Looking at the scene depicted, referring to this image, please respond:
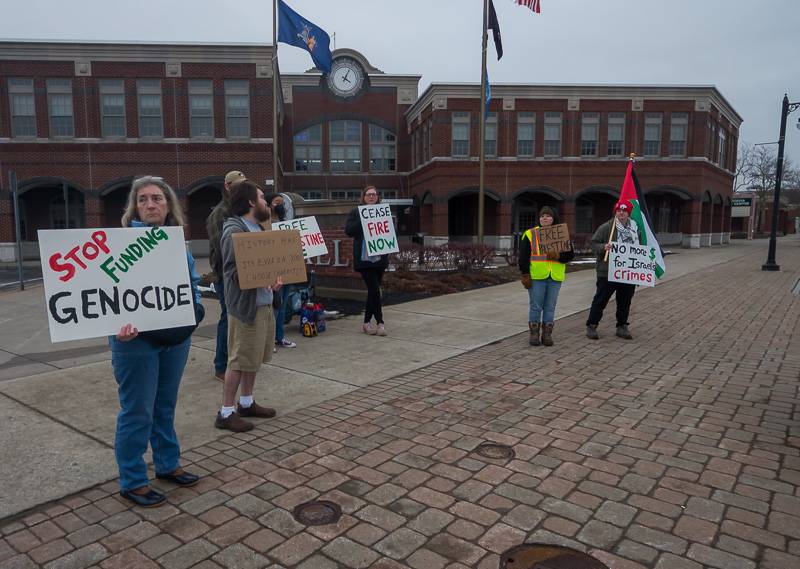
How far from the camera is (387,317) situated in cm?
954

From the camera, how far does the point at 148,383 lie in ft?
10.6

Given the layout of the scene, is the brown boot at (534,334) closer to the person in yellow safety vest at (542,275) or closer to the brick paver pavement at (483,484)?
the person in yellow safety vest at (542,275)

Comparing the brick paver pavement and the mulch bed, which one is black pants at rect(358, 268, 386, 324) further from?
Result: the brick paver pavement

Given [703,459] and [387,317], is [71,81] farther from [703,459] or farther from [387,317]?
[703,459]

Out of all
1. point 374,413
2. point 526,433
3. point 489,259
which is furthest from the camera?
point 489,259

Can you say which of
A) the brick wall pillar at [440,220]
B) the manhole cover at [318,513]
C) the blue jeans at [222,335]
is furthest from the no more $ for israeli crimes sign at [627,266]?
the brick wall pillar at [440,220]

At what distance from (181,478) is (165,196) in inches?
68.1

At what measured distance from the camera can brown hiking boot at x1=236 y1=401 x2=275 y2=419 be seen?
15.4 feet

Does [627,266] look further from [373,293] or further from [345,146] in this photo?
[345,146]

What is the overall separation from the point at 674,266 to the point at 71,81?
90.0 feet

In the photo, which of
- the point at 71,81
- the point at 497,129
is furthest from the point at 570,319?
the point at 71,81

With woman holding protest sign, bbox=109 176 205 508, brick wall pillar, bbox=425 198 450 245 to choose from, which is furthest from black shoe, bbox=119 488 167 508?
brick wall pillar, bbox=425 198 450 245

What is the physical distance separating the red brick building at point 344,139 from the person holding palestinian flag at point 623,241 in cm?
1619

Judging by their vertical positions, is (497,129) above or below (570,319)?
above
